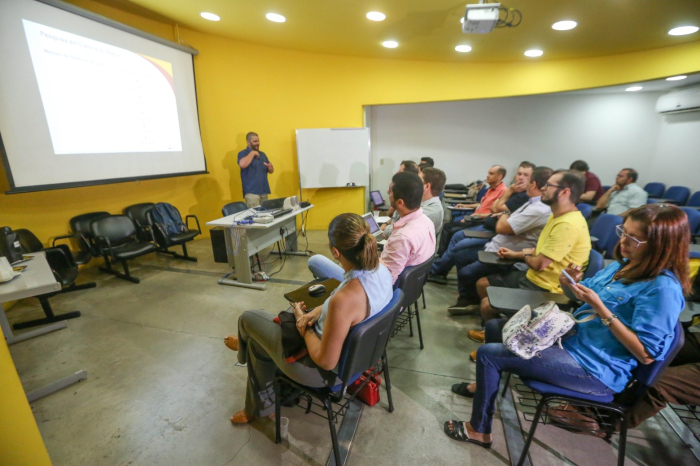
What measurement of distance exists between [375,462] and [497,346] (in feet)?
2.70

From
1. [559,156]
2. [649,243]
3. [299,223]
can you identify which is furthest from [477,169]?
[649,243]

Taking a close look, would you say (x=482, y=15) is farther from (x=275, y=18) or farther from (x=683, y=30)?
(x=683, y=30)

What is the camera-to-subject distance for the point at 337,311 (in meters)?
1.14

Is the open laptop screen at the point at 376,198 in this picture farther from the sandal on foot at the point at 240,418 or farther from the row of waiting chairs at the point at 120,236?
the sandal on foot at the point at 240,418

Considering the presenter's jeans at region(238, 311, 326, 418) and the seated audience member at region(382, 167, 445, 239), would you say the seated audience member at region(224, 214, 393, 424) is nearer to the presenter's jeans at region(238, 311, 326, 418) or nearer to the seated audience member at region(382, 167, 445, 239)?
the presenter's jeans at region(238, 311, 326, 418)

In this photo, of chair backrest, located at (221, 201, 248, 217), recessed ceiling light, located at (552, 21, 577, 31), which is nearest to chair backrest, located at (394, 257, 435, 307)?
chair backrest, located at (221, 201, 248, 217)

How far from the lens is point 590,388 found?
1.22 metres

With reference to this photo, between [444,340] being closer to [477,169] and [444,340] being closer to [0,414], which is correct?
[0,414]

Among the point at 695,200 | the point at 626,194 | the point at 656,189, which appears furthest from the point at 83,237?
the point at 656,189

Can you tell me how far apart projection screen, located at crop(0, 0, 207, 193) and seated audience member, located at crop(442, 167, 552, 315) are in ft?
13.5

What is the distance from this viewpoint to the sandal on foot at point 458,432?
1522 mm

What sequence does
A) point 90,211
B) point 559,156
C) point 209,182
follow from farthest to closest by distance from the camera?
point 559,156 < point 209,182 < point 90,211

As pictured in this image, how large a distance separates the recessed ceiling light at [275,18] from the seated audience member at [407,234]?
9.00ft

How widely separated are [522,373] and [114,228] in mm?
4341
